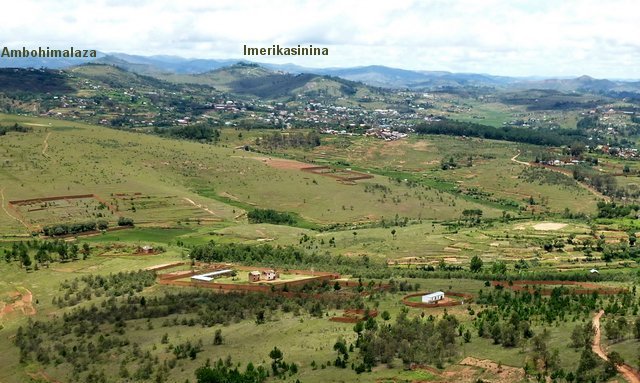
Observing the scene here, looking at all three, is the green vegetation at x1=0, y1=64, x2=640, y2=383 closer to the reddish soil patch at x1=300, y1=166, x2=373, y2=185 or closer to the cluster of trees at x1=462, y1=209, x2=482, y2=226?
the cluster of trees at x1=462, y1=209, x2=482, y2=226

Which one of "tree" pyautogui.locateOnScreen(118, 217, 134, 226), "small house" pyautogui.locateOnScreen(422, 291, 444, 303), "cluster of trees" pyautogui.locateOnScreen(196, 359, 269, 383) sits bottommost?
"tree" pyautogui.locateOnScreen(118, 217, 134, 226)

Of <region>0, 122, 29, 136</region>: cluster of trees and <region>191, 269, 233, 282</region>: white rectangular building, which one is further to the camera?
<region>0, 122, 29, 136</region>: cluster of trees

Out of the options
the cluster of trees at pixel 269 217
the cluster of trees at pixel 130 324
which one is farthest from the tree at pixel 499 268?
the cluster of trees at pixel 269 217

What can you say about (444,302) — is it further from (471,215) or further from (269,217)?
(471,215)

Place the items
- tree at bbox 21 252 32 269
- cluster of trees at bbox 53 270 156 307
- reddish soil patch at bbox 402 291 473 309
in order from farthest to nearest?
tree at bbox 21 252 32 269
cluster of trees at bbox 53 270 156 307
reddish soil patch at bbox 402 291 473 309

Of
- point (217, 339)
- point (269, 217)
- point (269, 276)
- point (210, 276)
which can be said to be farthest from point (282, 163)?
point (217, 339)

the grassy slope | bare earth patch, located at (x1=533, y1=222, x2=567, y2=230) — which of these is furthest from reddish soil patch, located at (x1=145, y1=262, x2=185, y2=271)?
bare earth patch, located at (x1=533, y1=222, x2=567, y2=230)
